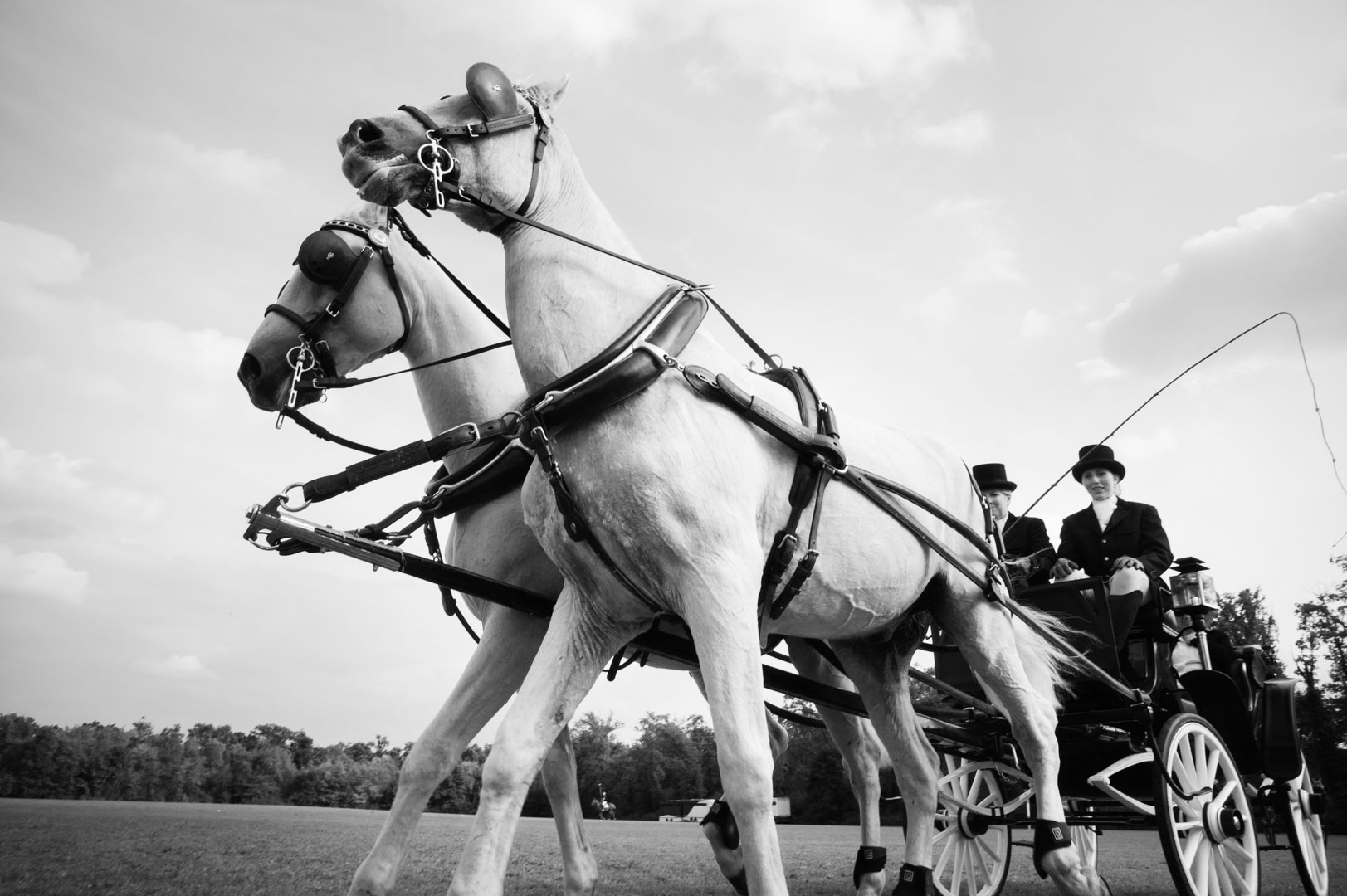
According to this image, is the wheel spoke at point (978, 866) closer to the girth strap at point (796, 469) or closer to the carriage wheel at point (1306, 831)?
the carriage wheel at point (1306, 831)

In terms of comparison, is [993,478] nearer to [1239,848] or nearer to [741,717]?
[1239,848]

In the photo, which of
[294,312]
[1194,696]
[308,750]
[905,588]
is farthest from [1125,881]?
[308,750]

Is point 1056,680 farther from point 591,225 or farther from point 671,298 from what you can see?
point 591,225

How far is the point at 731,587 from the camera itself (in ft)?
9.93

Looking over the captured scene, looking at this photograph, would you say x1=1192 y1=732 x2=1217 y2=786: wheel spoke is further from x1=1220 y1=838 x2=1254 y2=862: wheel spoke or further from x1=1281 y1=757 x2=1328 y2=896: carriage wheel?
x1=1281 y1=757 x2=1328 y2=896: carriage wheel

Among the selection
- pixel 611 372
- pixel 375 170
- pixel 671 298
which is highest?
pixel 375 170

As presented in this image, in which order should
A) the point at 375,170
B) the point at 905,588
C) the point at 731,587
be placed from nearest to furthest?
the point at 731,587
the point at 375,170
the point at 905,588

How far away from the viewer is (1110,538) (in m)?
7.04

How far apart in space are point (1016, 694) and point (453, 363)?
3195 mm

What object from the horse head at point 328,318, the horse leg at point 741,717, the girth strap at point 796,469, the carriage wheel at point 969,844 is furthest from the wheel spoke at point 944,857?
the horse head at point 328,318

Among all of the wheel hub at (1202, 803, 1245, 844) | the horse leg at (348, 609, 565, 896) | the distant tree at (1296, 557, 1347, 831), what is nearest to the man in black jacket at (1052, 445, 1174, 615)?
the wheel hub at (1202, 803, 1245, 844)

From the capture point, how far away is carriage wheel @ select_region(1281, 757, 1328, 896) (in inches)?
245

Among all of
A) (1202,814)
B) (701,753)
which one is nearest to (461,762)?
(1202,814)

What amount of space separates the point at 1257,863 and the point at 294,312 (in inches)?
243
